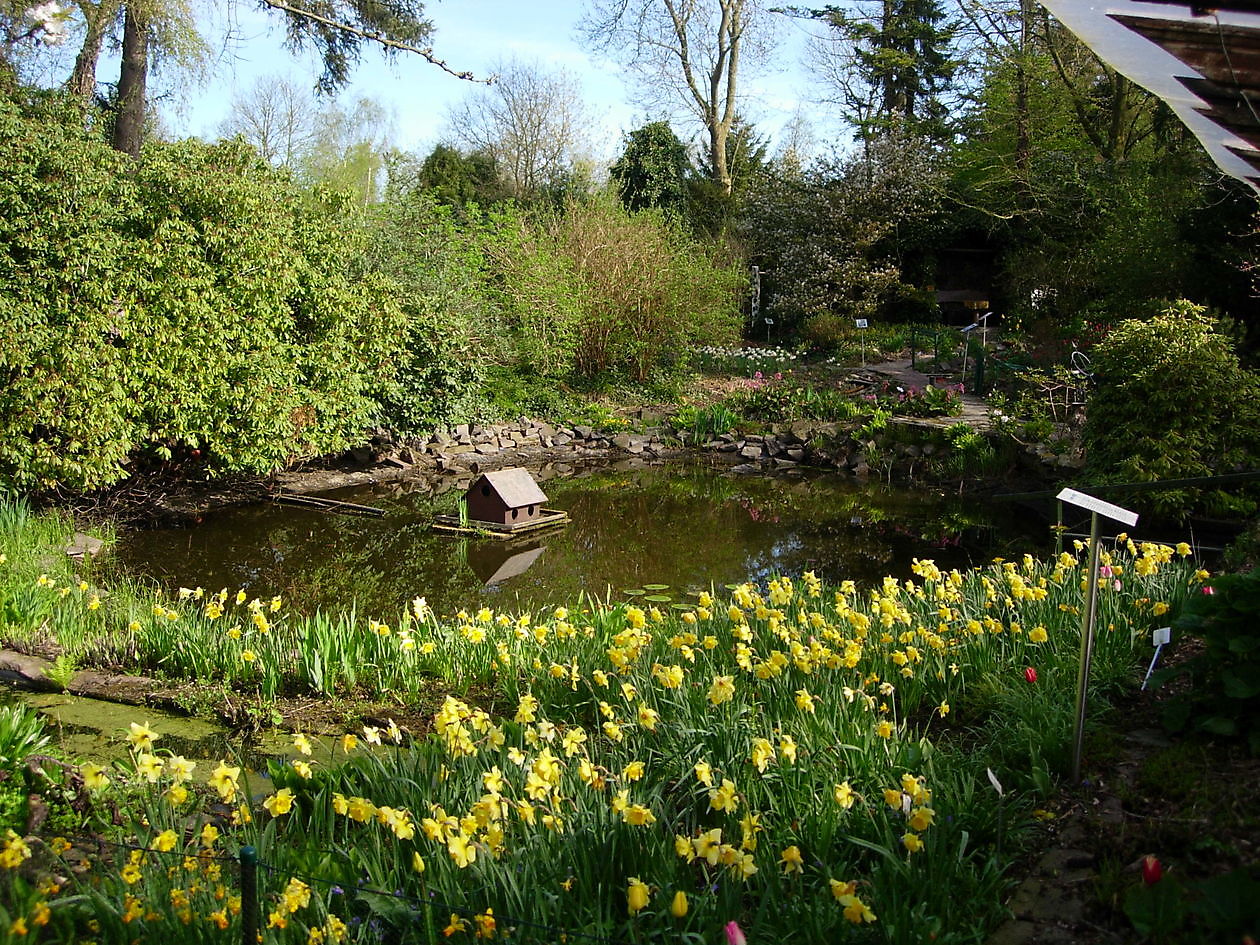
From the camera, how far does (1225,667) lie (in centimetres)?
273

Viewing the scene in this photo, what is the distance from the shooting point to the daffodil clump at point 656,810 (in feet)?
7.01

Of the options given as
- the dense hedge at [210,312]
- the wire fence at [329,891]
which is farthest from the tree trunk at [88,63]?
the wire fence at [329,891]

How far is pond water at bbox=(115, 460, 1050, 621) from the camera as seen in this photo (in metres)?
7.32

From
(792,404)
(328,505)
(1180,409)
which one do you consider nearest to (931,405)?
(792,404)

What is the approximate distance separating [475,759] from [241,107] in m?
35.4

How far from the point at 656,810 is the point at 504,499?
260 inches

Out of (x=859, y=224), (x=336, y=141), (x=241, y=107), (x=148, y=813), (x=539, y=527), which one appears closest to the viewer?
(x=148, y=813)

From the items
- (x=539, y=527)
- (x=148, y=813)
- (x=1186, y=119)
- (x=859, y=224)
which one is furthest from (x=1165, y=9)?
(x=859, y=224)

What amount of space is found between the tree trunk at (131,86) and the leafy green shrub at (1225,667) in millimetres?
13374

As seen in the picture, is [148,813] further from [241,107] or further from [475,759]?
[241,107]

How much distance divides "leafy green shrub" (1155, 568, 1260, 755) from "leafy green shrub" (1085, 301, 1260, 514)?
5.58 metres

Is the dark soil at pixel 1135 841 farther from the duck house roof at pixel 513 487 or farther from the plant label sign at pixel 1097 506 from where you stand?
the duck house roof at pixel 513 487

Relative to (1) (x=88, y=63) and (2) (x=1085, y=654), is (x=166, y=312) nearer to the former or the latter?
(1) (x=88, y=63)

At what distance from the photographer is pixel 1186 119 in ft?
7.34
